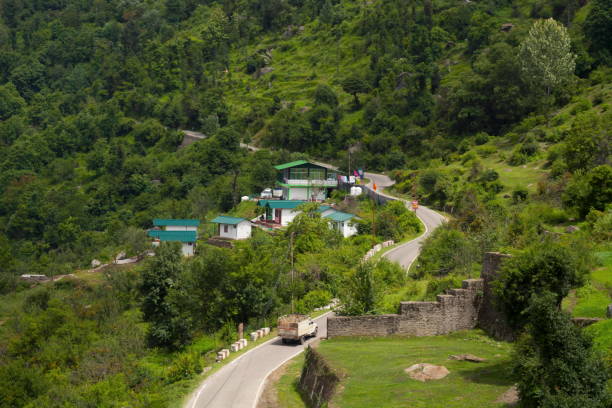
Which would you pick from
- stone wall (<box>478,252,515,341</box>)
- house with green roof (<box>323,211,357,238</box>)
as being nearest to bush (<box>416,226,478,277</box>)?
stone wall (<box>478,252,515,341</box>)

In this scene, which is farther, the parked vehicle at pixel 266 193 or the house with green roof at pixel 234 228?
the parked vehicle at pixel 266 193

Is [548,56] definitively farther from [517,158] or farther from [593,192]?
[593,192]

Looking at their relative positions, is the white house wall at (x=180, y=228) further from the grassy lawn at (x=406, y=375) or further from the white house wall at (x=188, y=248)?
the grassy lawn at (x=406, y=375)

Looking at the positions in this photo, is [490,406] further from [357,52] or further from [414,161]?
[357,52]

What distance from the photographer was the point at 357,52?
103m

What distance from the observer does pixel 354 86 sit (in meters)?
88.5

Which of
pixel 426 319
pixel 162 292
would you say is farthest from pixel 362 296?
pixel 162 292

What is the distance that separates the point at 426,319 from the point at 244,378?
6.11 meters

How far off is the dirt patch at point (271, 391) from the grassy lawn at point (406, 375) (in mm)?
232

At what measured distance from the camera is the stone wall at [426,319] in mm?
22297

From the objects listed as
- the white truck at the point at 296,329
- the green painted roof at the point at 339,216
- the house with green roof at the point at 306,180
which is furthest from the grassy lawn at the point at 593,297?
the house with green roof at the point at 306,180

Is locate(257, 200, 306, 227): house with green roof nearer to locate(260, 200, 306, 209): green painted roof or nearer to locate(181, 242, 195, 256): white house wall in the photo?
locate(260, 200, 306, 209): green painted roof

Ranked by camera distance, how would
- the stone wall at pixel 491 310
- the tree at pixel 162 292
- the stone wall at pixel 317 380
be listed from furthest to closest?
the tree at pixel 162 292, the stone wall at pixel 491 310, the stone wall at pixel 317 380

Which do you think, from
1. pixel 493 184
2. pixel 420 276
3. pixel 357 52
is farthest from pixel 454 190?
pixel 357 52
